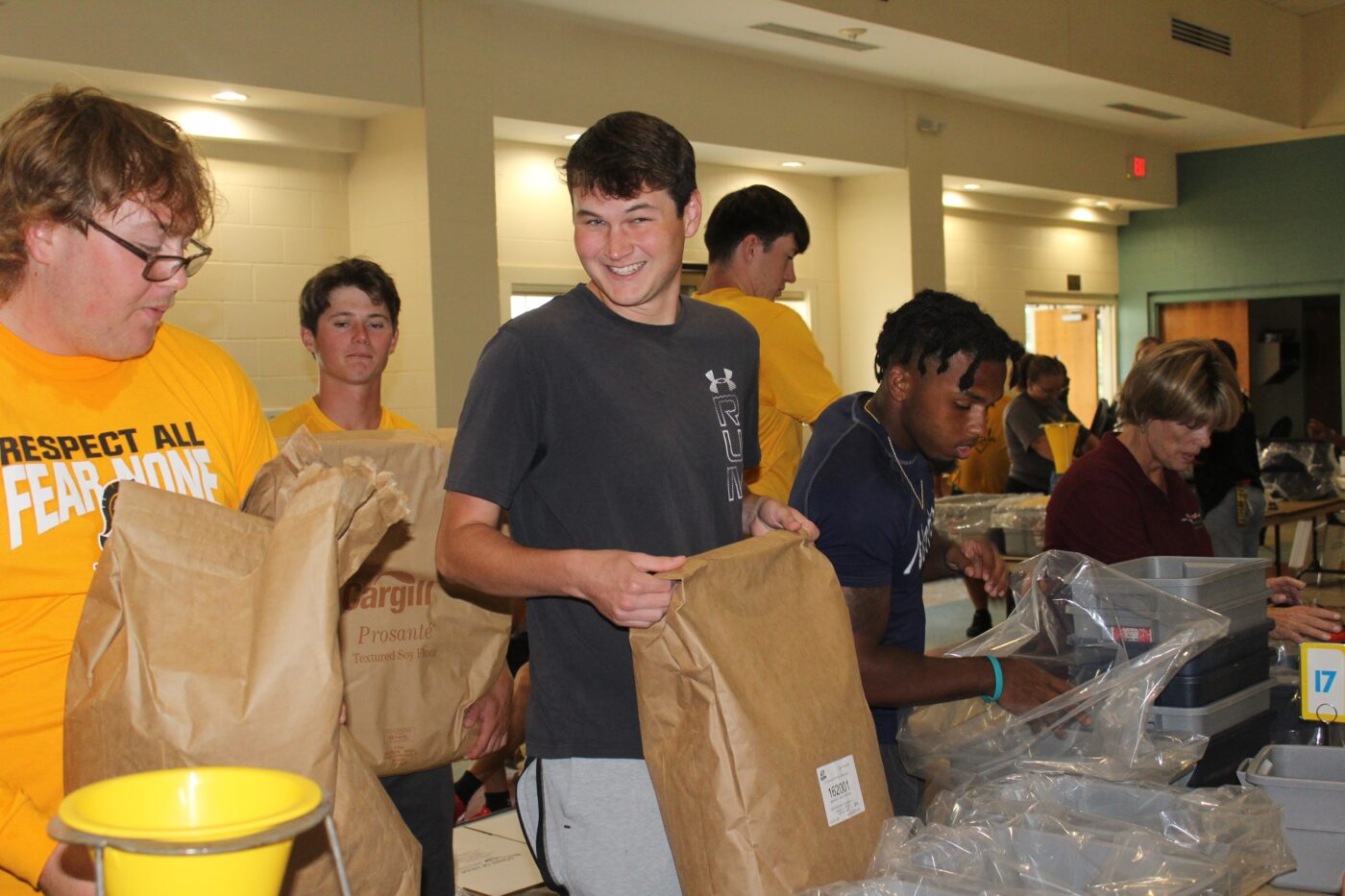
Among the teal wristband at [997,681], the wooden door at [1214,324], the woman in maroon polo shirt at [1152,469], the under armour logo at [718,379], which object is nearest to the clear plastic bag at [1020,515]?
the woman in maroon polo shirt at [1152,469]

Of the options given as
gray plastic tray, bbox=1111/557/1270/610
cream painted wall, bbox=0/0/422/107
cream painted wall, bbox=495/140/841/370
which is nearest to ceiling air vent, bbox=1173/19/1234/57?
cream painted wall, bbox=495/140/841/370

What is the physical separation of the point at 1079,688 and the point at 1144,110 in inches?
346

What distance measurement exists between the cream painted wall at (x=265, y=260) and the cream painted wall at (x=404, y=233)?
187 millimetres

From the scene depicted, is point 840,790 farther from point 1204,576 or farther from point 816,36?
point 816,36

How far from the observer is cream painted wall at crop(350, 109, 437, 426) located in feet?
18.8

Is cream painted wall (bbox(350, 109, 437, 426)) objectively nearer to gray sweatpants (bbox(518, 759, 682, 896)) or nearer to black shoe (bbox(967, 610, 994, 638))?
black shoe (bbox(967, 610, 994, 638))

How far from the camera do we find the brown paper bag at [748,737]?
4.39 feet

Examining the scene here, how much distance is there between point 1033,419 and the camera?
725 centimetres

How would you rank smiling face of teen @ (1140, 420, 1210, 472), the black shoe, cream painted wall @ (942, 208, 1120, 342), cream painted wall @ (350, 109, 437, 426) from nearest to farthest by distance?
smiling face of teen @ (1140, 420, 1210, 472) → cream painted wall @ (350, 109, 437, 426) → the black shoe → cream painted wall @ (942, 208, 1120, 342)

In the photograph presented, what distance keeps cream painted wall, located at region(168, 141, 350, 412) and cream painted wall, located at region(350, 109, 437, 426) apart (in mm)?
187

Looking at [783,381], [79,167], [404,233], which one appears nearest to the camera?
[79,167]

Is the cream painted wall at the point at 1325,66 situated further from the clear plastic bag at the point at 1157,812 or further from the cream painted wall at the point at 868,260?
the clear plastic bag at the point at 1157,812

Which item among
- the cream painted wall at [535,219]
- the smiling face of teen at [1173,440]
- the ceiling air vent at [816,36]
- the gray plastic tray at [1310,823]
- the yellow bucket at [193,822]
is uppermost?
the ceiling air vent at [816,36]

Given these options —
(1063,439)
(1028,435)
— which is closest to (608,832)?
(1063,439)
